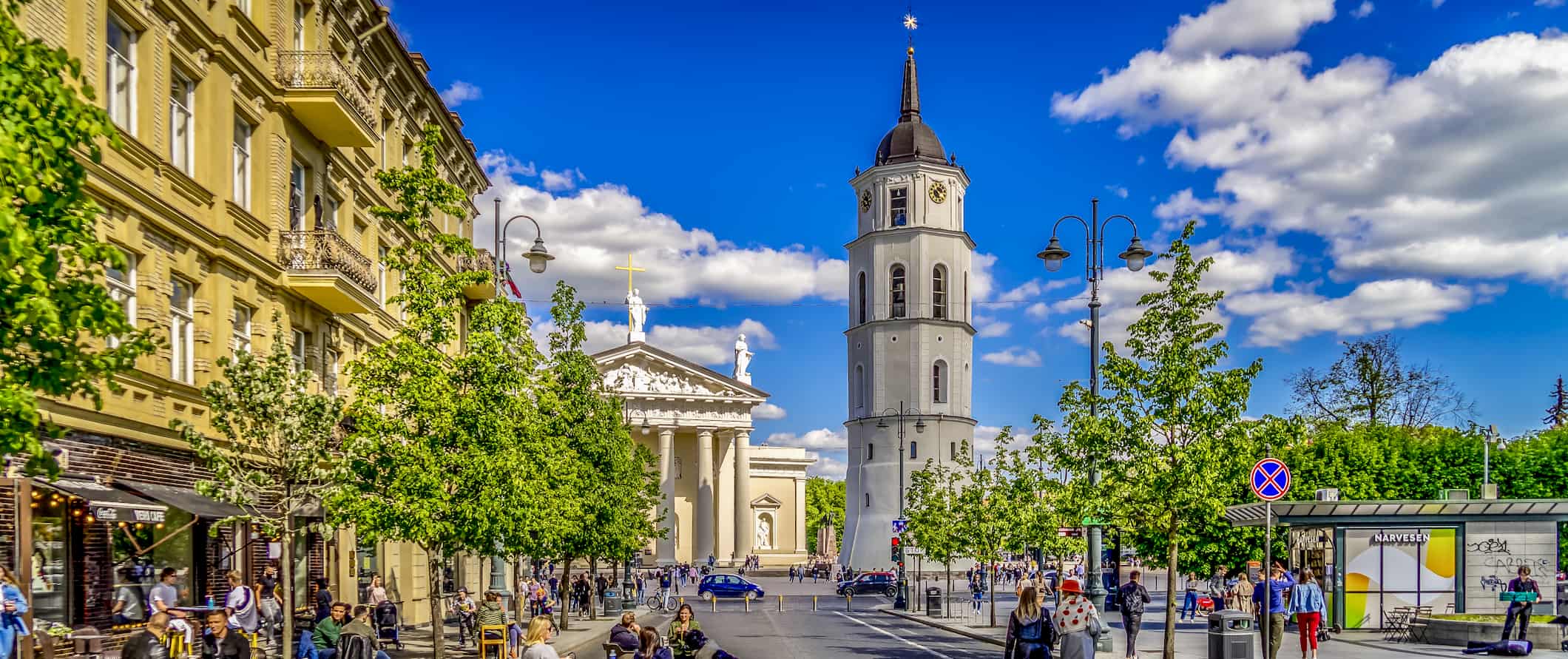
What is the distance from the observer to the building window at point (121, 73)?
62.4 ft

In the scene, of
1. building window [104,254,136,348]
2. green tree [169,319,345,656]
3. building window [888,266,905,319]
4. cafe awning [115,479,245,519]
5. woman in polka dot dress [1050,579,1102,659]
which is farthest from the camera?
building window [888,266,905,319]

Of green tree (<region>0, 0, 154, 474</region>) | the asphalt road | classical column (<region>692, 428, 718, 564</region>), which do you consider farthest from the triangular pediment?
green tree (<region>0, 0, 154, 474</region>)

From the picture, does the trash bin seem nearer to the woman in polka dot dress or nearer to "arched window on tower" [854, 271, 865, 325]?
the woman in polka dot dress

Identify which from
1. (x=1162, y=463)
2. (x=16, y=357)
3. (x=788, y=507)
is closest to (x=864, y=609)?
(x=1162, y=463)

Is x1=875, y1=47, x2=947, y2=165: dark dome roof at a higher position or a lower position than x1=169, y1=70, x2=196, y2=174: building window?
higher

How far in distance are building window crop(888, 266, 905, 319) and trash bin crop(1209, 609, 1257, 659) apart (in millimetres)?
75636

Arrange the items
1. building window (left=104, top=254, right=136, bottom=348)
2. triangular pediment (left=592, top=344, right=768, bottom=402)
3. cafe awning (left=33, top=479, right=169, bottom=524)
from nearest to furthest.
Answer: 1. cafe awning (left=33, top=479, right=169, bottom=524)
2. building window (left=104, top=254, right=136, bottom=348)
3. triangular pediment (left=592, top=344, right=768, bottom=402)

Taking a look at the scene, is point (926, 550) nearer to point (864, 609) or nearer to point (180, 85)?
point (864, 609)

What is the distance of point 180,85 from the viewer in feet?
71.7

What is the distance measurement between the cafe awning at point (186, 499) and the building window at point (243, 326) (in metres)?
3.00

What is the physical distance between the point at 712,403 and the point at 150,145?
92.8m

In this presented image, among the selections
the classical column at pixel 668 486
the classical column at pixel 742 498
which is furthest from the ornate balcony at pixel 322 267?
the classical column at pixel 742 498

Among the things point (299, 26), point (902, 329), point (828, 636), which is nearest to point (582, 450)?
point (828, 636)

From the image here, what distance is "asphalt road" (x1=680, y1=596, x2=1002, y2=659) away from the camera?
27953 mm
